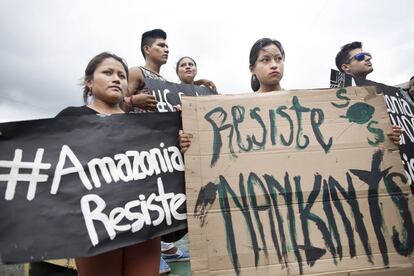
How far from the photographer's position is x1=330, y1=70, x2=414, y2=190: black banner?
2.02 metres

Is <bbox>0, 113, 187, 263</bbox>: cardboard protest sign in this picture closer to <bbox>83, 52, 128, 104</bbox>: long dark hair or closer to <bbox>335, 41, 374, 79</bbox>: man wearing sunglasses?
<bbox>83, 52, 128, 104</bbox>: long dark hair

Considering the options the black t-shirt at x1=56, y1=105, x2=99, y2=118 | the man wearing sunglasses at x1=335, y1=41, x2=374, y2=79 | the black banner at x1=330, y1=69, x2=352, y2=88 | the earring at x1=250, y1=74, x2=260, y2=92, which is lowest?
the black t-shirt at x1=56, y1=105, x2=99, y2=118

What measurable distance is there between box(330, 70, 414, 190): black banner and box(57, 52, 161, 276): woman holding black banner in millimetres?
1545

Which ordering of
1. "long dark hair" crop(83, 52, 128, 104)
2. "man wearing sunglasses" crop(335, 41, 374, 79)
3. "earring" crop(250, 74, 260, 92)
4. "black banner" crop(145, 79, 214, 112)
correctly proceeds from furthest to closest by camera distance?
1. "man wearing sunglasses" crop(335, 41, 374, 79)
2. "earring" crop(250, 74, 260, 92)
3. "black banner" crop(145, 79, 214, 112)
4. "long dark hair" crop(83, 52, 128, 104)

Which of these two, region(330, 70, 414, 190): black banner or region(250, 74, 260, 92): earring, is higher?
region(250, 74, 260, 92): earring

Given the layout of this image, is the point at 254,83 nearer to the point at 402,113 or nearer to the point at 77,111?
the point at 402,113

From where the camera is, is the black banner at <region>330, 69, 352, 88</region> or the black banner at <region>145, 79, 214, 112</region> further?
the black banner at <region>145, 79, 214, 112</region>

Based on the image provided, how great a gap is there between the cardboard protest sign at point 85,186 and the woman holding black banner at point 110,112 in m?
0.13

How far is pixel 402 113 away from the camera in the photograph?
2.29 metres

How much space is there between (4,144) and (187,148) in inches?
35.6

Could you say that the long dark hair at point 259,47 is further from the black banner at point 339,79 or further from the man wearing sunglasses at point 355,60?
the man wearing sunglasses at point 355,60

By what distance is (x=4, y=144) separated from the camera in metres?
1.44

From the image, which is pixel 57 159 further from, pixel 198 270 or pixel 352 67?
pixel 352 67

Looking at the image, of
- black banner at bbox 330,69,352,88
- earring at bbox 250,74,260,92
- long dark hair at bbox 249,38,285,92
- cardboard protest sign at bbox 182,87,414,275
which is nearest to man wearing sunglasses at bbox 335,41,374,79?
black banner at bbox 330,69,352,88
